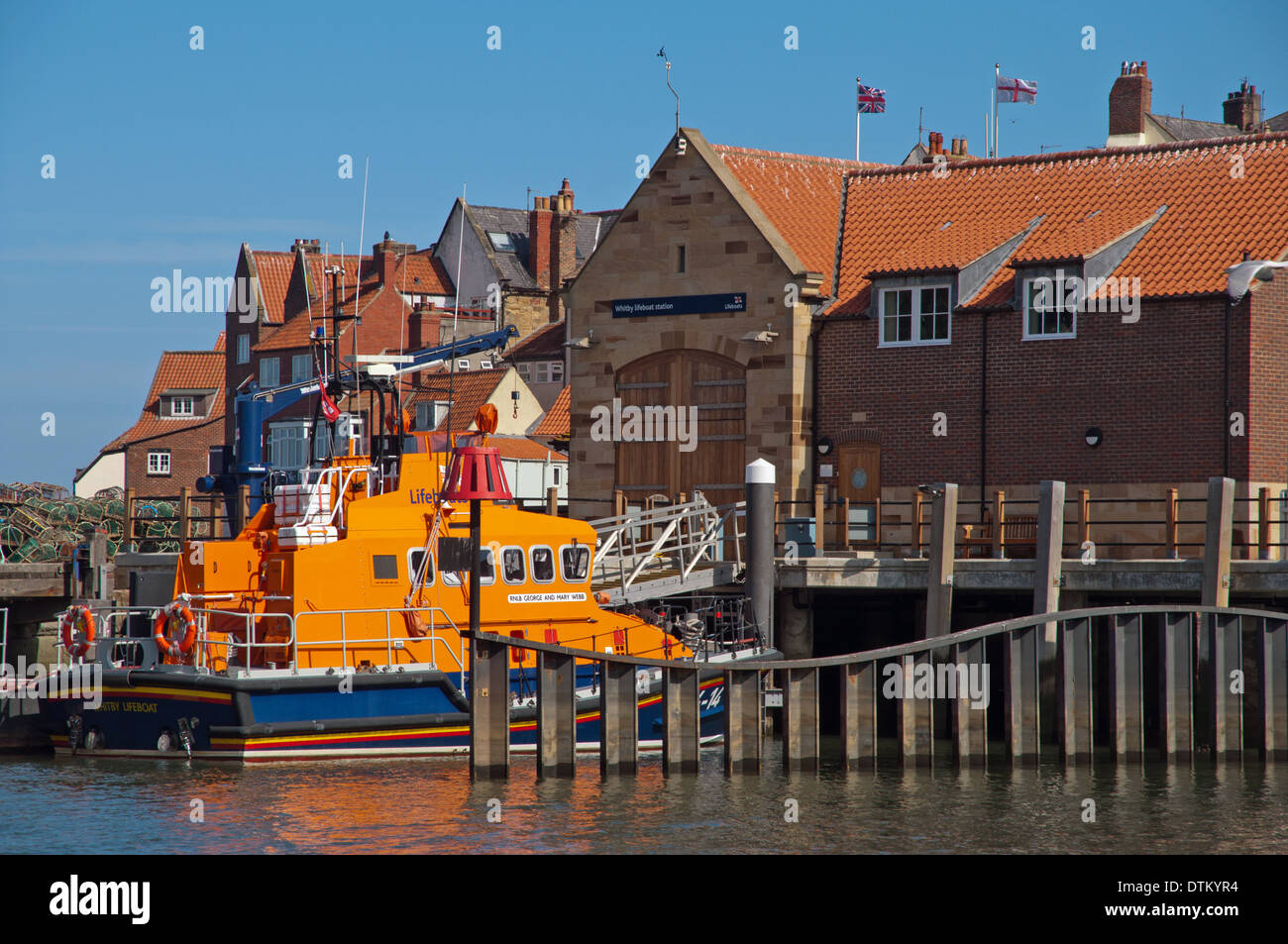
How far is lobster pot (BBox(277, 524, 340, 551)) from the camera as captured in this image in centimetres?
2330

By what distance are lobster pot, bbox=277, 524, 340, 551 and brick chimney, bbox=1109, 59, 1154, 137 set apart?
21681 mm

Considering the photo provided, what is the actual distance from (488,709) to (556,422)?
3174 centimetres

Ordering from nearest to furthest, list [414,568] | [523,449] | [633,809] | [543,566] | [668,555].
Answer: [633,809] < [414,568] < [543,566] < [668,555] < [523,449]

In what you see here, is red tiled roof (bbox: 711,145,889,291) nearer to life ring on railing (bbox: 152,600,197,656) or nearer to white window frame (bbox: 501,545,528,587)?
white window frame (bbox: 501,545,528,587)

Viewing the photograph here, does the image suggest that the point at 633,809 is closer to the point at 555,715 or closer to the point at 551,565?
the point at 555,715

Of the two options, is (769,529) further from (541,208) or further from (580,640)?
(541,208)

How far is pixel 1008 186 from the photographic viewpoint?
33344mm

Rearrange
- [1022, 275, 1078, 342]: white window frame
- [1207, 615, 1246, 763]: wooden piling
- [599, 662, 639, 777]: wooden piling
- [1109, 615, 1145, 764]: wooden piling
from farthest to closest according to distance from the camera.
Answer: [1022, 275, 1078, 342]: white window frame < [1207, 615, 1246, 763]: wooden piling < [1109, 615, 1145, 764]: wooden piling < [599, 662, 639, 777]: wooden piling

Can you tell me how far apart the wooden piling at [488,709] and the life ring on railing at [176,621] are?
186 inches

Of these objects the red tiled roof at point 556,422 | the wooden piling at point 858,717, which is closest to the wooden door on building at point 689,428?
the wooden piling at point 858,717

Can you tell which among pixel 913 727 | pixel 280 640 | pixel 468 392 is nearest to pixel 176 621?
pixel 280 640

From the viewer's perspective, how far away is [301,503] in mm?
24078

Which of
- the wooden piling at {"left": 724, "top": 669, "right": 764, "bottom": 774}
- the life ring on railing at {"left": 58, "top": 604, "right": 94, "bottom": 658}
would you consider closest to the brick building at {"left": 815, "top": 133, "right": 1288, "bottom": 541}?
the wooden piling at {"left": 724, "top": 669, "right": 764, "bottom": 774}
